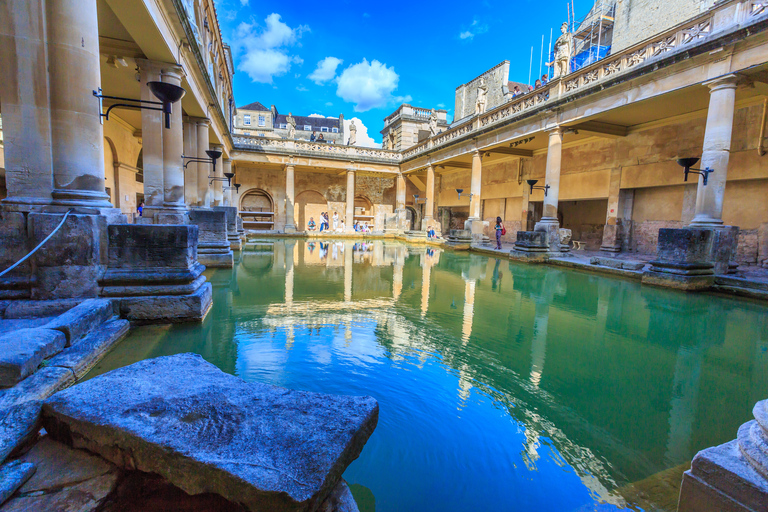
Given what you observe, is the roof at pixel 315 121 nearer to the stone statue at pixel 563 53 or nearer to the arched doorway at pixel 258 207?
the arched doorway at pixel 258 207

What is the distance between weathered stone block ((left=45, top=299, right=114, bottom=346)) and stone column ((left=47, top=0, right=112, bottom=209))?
A: 104 cm

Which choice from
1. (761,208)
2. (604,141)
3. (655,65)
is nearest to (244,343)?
(655,65)

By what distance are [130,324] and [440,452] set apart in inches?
132

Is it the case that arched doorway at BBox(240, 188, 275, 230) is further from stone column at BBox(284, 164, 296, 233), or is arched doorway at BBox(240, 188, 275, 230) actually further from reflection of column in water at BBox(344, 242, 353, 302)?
reflection of column in water at BBox(344, 242, 353, 302)

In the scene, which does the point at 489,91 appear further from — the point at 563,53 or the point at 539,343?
the point at 539,343

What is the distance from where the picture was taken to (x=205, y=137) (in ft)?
36.1

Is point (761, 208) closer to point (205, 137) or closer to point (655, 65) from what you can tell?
point (655, 65)

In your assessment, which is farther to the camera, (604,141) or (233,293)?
(604,141)

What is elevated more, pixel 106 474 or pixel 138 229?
pixel 138 229

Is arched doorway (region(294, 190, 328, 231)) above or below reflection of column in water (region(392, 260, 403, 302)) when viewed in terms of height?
above

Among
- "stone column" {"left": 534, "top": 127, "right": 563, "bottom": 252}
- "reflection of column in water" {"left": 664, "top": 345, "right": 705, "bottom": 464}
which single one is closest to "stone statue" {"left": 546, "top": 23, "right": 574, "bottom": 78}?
"stone column" {"left": 534, "top": 127, "right": 563, "bottom": 252}

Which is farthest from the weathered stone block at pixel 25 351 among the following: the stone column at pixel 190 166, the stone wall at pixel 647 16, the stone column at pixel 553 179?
the stone wall at pixel 647 16

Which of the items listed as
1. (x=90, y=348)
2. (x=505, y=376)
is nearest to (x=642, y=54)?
(x=505, y=376)

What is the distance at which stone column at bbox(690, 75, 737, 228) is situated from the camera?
768 centimetres
